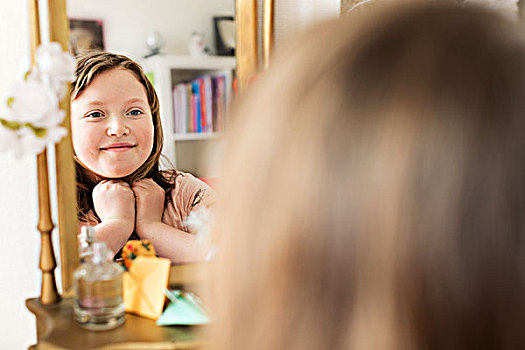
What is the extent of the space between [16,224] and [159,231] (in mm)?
291

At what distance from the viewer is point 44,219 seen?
1074mm

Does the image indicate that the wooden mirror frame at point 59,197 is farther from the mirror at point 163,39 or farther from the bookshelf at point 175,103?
the bookshelf at point 175,103

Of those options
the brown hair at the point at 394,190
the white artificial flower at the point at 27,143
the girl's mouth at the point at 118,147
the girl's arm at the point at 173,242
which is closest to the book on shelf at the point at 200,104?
the girl's mouth at the point at 118,147

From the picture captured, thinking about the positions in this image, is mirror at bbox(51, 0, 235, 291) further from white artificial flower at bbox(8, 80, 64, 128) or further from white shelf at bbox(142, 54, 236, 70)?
white artificial flower at bbox(8, 80, 64, 128)

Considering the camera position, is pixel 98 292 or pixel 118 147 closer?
pixel 98 292

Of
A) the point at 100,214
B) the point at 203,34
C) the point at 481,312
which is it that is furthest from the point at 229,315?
the point at 203,34

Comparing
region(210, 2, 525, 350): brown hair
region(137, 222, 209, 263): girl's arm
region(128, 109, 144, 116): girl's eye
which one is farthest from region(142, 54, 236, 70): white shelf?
region(210, 2, 525, 350): brown hair

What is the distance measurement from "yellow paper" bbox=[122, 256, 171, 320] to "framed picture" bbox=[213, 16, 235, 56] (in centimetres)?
49

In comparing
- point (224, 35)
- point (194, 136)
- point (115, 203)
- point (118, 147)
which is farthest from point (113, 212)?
point (224, 35)

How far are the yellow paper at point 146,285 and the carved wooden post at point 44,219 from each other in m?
0.14

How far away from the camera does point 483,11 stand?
1.12 ft

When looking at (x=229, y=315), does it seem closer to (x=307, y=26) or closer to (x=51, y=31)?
(x=307, y=26)

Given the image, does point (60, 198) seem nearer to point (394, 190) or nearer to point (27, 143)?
point (27, 143)

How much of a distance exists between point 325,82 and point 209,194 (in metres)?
0.92
